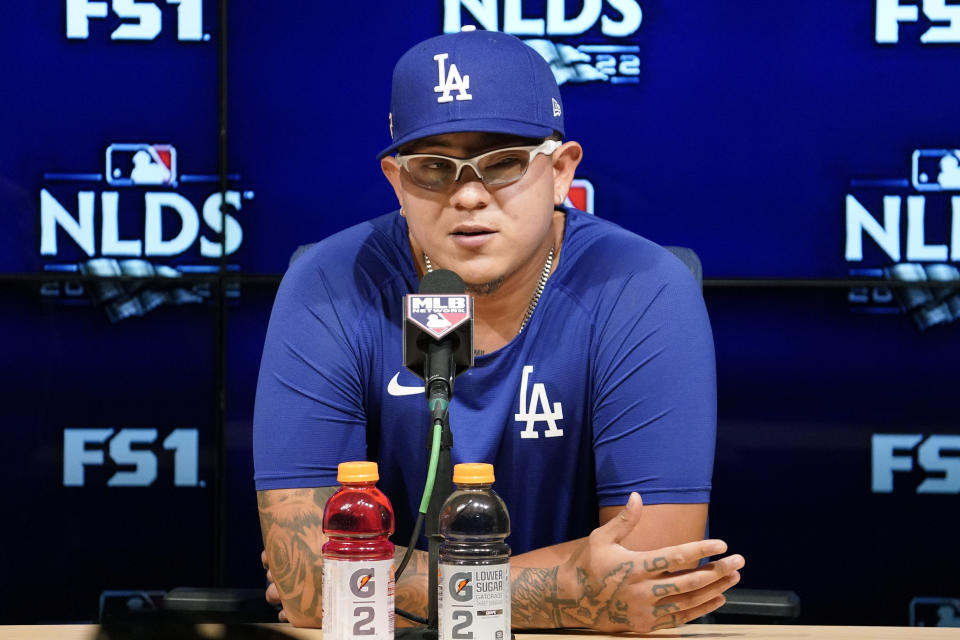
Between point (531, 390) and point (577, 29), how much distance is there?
1.37 m

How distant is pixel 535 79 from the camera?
5.67 feet

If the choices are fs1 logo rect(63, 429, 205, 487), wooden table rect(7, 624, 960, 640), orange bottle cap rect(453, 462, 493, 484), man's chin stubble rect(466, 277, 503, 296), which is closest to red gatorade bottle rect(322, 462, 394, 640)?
orange bottle cap rect(453, 462, 493, 484)

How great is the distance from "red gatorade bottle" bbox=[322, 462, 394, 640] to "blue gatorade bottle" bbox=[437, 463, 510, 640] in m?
0.06

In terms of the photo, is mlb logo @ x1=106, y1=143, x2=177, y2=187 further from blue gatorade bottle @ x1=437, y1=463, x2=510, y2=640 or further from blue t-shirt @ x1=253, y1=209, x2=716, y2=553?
blue gatorade bottle @ x1=437, y1=463, x2=510, y2=640

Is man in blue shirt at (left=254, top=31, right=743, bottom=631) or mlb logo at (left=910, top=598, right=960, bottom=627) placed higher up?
man in blue shirt at (left=254, top=31, right=743, bottom=631)

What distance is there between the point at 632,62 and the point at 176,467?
1603 mm

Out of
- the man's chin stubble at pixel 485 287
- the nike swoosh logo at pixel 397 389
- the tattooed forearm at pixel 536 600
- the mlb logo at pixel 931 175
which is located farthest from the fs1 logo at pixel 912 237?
the tattooed forearm at pixel 536 600

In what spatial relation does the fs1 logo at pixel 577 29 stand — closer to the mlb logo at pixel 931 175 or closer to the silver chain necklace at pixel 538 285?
the mlb logo at pixel 931 175

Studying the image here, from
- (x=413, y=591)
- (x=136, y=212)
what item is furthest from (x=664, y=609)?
(x=136, y=212)

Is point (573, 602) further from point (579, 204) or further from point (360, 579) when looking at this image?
point (579, 204)

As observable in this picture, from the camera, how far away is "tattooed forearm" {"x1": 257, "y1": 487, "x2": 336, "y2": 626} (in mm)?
1562

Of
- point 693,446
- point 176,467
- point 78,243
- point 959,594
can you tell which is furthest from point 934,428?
point 78,243

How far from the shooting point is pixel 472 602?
115 cm

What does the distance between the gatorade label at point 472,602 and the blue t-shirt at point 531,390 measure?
0.58 meters
